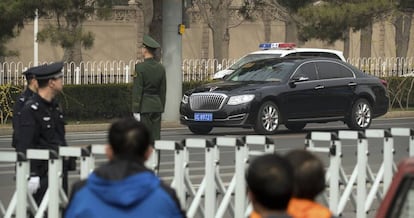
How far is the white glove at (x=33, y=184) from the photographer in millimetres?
8266

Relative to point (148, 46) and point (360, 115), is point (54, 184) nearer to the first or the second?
point (148, 46)

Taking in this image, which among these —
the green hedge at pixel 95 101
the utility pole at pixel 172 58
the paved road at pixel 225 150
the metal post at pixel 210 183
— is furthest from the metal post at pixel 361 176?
the green hedge at pixel 95 101

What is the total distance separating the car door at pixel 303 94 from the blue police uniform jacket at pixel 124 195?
16.2m

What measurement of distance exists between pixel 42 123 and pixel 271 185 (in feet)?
15.2

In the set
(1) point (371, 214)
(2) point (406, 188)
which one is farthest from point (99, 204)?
(1) point (371, 214)

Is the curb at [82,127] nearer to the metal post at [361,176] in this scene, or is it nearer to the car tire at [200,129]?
the car tire at [200,129]

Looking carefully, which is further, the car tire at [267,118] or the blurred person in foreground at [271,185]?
the car tire at [267,118]

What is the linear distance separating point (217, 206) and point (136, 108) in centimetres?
412

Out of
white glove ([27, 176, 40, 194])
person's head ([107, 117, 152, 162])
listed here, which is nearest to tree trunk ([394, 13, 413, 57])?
white glove ([27, 176, 40, 194])

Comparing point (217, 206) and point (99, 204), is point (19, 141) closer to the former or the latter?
point (217, 206)

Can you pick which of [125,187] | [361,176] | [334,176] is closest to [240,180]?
[334,176]

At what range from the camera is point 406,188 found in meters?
4.87

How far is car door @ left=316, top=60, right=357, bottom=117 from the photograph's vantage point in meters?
21.7

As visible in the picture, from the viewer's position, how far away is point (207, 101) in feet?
68.5
